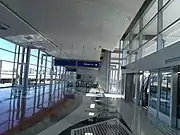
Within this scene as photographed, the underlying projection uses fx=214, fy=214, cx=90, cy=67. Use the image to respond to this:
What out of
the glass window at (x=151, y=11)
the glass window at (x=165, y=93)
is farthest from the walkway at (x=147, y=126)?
the glass window at (x=151, y=11)

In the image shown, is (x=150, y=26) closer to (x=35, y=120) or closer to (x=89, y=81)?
(x=35, y=120)

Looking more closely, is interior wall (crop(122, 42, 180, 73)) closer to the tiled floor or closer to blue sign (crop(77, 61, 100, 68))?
the tiled floor

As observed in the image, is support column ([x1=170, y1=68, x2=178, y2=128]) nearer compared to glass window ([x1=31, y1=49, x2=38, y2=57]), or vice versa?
support column ([x1=170, y1=68, x2=178, y2=128])

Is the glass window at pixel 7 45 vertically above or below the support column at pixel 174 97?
above

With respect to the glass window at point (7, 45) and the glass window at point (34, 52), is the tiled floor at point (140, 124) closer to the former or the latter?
the glass window at point (7, 45)

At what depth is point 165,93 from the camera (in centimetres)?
876

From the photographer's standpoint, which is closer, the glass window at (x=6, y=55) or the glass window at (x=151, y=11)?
the glass window at (x=151, y=11)

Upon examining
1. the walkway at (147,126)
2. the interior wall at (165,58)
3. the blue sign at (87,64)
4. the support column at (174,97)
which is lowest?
the walkway at (147,126)

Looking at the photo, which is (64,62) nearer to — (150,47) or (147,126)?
(150,47)

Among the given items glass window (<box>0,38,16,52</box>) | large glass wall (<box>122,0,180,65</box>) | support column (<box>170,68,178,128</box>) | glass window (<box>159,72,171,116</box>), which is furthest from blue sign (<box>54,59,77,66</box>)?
support column (<box>170,68,178,128</box>)

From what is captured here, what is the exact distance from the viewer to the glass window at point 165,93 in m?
8.37

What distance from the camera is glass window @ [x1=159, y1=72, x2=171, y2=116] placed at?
8.37m

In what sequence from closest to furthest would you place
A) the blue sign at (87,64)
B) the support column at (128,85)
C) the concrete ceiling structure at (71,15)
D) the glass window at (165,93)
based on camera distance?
the concrete ceiling structure at (71,15) < the glass window at (165,93) < the support column at (128,85) < the blue sign at (87,64)

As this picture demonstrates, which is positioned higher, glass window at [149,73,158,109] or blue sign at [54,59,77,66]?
blue sign at [54,59,77,66]
